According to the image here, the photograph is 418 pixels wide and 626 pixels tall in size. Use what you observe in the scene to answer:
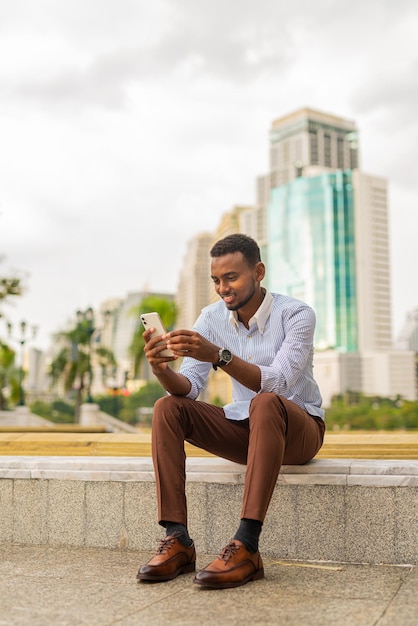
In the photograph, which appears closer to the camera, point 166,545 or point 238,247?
point 166,545

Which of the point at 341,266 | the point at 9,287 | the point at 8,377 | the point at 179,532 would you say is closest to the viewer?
the point at 179,532

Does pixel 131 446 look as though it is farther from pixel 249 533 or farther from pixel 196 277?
pixel 196 277

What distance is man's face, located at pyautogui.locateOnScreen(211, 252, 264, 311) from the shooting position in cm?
334

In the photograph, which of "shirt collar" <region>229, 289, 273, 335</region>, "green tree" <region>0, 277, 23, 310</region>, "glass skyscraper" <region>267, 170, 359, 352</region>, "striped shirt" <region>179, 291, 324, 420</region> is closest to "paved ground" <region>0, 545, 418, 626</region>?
"striped shirt" <region>179, 291, 324, 420</region>

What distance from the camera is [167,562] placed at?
294cm

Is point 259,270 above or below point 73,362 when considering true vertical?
below

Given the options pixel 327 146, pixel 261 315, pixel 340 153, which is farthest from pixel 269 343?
pixel 340 153

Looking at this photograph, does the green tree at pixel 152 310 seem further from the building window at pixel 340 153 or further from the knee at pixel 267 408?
the building window at pixel 340 153

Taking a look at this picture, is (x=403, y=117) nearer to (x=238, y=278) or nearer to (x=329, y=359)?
(x=329, y=359)

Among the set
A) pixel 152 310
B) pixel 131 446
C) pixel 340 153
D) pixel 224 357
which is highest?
pixel 340 153

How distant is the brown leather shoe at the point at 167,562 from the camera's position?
2918 mm

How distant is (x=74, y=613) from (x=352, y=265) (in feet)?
410

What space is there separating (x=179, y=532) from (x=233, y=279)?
1.16 metres

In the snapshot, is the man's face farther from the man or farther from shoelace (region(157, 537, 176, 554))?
shoelace (region(157, 537, 176, 554))
